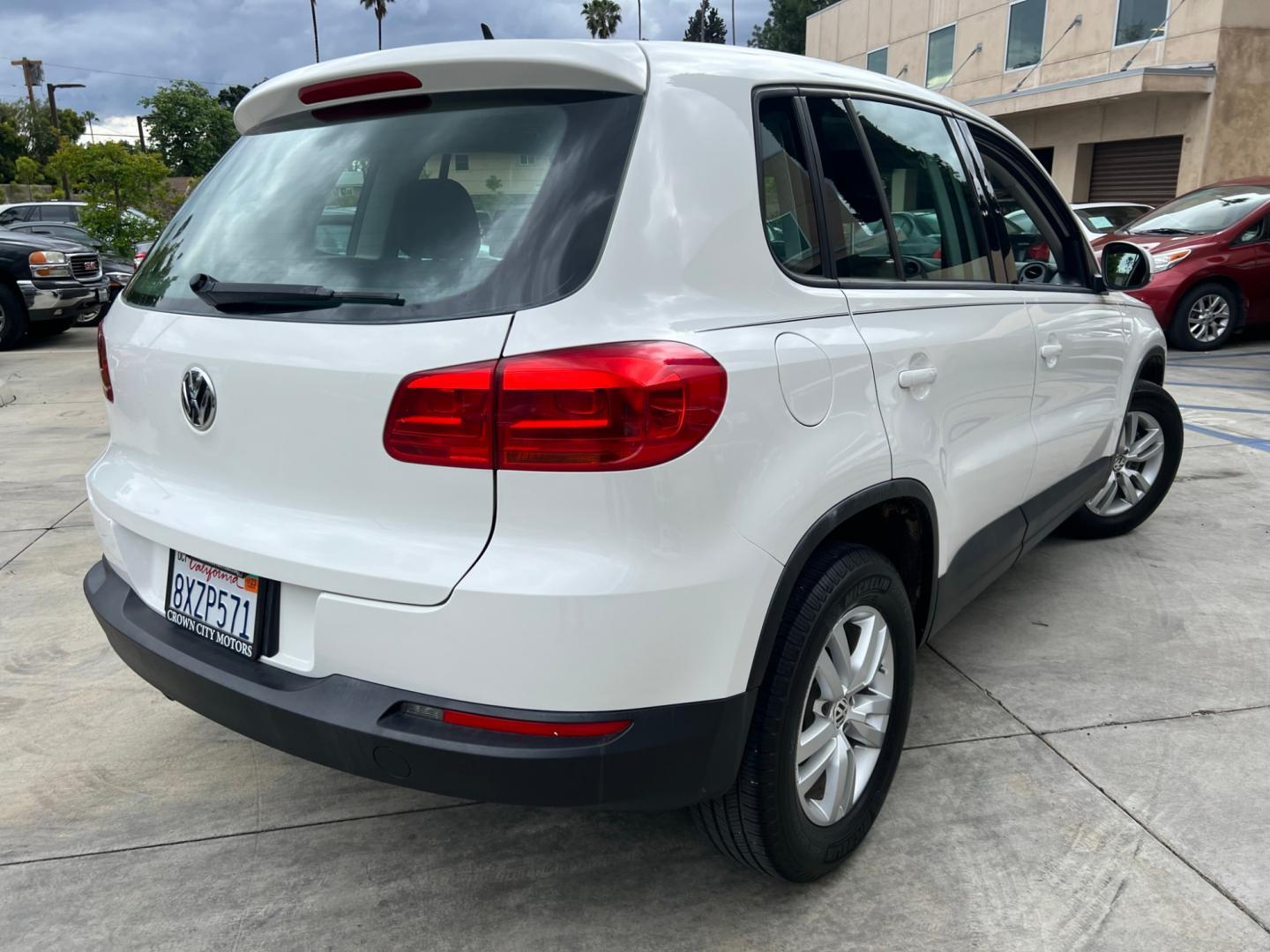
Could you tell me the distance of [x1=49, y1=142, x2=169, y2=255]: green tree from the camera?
13664 mm

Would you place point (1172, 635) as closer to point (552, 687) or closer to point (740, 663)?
point (740, 663)

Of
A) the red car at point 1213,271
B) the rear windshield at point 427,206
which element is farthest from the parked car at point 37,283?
the red car at point 1213,271

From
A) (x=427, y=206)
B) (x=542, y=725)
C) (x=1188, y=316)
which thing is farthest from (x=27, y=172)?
(x=542, y=725)

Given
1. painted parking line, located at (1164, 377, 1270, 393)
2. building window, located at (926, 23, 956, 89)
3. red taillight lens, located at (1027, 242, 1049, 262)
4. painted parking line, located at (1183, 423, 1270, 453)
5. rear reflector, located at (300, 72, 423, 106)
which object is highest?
building window, located at (926, 23, 956, 89)

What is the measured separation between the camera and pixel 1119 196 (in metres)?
21.9

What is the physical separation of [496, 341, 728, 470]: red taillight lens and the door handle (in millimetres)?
842

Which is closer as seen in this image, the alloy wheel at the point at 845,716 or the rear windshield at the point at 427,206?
the rear windshield at the point at 427,206

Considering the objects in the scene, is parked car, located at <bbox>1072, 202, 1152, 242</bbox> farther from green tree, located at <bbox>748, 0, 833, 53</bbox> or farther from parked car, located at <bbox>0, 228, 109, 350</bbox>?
green tree, located at <bbox>748, 0, 833, 53</bbox>

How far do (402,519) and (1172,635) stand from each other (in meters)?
3.04

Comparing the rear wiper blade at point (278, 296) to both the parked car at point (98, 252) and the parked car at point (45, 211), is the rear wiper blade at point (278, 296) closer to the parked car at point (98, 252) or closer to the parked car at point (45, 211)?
the parked car at point (98, 252)

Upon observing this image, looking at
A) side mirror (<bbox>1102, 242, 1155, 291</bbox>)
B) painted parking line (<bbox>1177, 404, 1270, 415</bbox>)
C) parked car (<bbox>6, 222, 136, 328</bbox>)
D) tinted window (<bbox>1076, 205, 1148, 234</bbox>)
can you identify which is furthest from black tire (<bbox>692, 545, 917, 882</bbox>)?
tinted window (<bbox>1076, 205, 1148, 234</bbox>)

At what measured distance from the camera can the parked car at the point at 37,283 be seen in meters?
11.3

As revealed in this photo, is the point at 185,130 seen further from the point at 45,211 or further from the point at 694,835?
the point at 694,835

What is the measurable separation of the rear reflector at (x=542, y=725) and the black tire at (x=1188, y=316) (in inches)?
407
